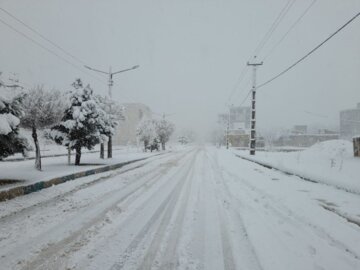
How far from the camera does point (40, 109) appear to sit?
15.7 metres

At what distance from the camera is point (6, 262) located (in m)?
4.50

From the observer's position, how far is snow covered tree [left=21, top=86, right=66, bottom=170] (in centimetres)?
1552

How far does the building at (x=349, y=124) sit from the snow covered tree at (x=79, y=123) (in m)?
102

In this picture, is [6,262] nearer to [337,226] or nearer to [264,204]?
[337,226]

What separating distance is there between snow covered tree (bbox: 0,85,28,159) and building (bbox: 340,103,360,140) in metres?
109

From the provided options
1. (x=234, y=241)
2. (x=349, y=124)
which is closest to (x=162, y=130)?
(x=234, y=241)

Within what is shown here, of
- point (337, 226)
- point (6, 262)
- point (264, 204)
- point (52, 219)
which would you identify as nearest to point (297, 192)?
point (264, 204)

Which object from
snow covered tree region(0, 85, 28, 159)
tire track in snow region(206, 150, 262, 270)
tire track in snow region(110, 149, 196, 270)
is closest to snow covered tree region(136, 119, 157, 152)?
snow covered tree region(0, 85, 28, 159)

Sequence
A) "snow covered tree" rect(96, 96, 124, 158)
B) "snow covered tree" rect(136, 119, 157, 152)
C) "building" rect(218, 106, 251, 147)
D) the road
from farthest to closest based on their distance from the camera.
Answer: "building" rect(218, 106, 251, 147) < "snow covered tree" rect(136, 119, 157, 152) < "snow covered tree" rect(96, 96, 124, 158) < the road

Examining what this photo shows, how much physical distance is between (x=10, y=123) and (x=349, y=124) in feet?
393

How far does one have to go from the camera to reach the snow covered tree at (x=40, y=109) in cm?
1552

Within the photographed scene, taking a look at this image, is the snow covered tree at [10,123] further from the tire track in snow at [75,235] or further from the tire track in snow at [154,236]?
the tire track in snow at [154,236]

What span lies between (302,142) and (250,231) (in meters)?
134

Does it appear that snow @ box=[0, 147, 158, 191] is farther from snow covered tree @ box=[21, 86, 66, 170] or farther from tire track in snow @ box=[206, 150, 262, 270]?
tire track in snow @ box=[206, 150, 262, 270]
